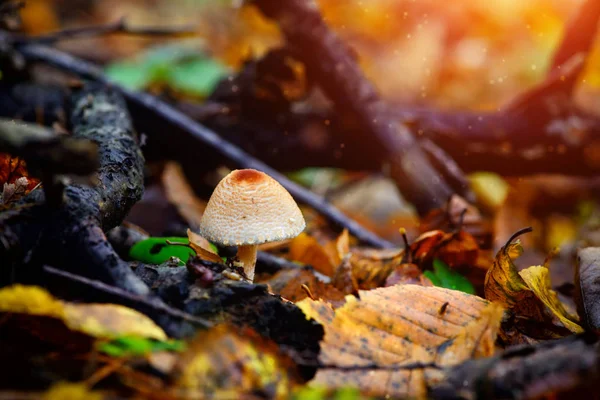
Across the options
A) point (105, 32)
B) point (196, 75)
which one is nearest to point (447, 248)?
point (105, 32)

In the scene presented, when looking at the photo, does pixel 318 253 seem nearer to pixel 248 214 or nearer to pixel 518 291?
pixel 248 214

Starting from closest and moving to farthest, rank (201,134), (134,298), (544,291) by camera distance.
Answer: (134,298), (544,291), (201,134)

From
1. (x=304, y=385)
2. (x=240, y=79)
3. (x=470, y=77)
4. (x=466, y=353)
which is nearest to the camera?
(x=304, y=385)

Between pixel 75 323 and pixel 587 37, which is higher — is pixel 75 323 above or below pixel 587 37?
below

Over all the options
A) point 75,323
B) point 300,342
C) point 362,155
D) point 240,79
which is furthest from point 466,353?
point 240,79

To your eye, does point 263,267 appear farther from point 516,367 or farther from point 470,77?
point 470,77
